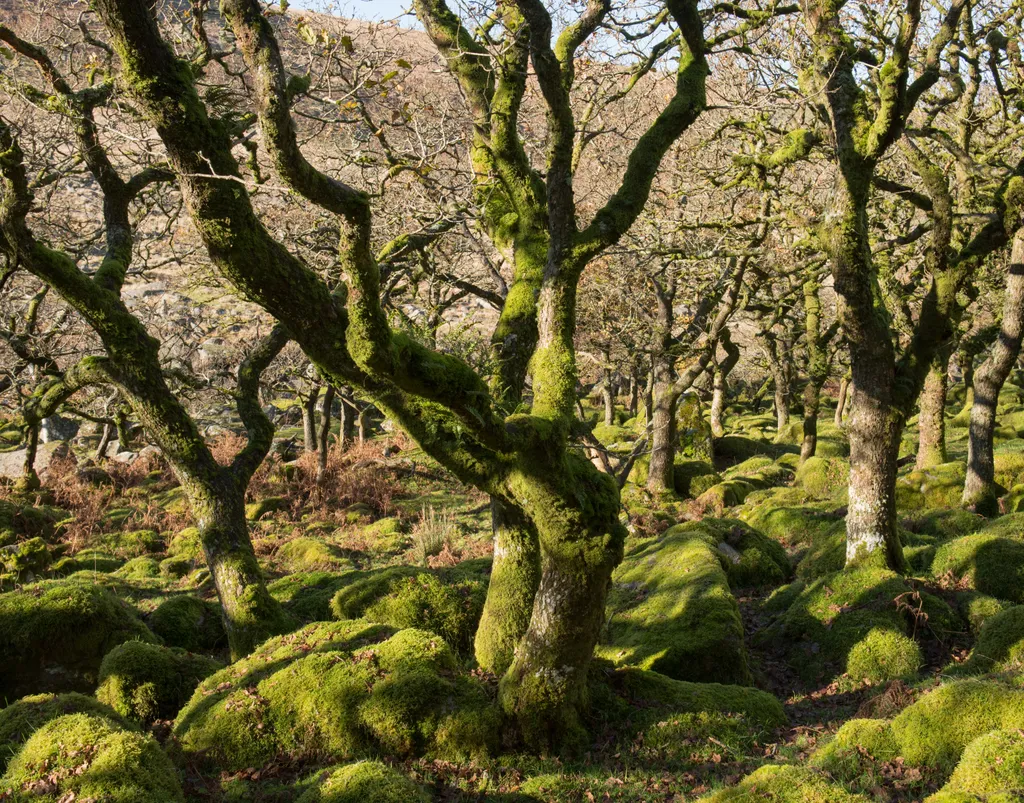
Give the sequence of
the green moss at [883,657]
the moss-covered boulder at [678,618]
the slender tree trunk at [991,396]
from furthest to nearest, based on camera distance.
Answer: the slender tree trunk at [991,396]
the moss-covered boulder at [678,618]
the green moss at [883,657]

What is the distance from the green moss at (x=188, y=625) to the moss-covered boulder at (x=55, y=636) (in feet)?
2.69

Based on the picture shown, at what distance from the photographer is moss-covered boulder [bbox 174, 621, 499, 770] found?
5.58m

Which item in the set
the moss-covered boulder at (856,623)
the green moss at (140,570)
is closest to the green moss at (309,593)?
the green moss at (140,570)

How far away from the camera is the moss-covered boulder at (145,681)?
6391mm

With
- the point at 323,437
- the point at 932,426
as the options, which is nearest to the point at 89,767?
the point at 323,437

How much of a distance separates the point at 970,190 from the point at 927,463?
18.1ft

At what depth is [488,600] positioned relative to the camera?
7.02m

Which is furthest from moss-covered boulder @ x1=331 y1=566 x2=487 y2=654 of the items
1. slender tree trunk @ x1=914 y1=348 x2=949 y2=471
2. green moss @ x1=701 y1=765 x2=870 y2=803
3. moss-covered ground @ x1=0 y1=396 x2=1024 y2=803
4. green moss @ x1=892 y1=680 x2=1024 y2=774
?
slender tree trunk @ x1=914 y1=348 x2=949 y2=471

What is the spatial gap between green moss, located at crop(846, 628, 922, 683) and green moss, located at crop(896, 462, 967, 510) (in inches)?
259

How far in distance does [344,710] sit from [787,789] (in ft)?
10.8

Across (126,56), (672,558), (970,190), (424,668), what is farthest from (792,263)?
(126,56)

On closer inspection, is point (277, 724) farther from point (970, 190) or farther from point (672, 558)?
point (970, 190)

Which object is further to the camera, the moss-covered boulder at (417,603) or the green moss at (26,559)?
the green moss at (26,559)

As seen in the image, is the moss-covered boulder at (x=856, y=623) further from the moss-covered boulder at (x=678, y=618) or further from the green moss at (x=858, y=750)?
the green moss at (x=858, y=750)
